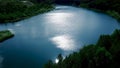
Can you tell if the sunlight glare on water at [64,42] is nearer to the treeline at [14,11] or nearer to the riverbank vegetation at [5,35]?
the riverbank vegetation at [5,35]

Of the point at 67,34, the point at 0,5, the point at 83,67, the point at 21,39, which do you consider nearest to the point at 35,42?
the point at 21,39

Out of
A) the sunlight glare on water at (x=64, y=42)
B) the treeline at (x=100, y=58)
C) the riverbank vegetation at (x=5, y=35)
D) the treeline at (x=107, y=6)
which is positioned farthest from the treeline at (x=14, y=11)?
the treeline at (x=100, y=58)

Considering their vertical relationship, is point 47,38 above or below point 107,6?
above

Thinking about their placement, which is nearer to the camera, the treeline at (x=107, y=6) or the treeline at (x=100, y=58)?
the treeline at (x=100, y=58)

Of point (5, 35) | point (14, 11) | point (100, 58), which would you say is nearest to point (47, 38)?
point (5, 35)

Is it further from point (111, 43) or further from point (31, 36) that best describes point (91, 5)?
point (111, 43)

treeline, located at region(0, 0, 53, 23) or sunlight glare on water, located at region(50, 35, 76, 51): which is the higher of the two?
sunlight glare on water, located at region(50, 35, 76, 51)

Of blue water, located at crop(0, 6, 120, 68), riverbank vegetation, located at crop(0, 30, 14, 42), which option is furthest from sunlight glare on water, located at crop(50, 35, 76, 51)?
riverbank vegetation, located at crop(0, 30, 14, 42)

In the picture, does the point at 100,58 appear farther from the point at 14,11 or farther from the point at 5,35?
the point at 14,11

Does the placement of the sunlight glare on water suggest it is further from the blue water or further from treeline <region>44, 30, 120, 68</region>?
treeline <region>44, 30, 120, 68</region>
